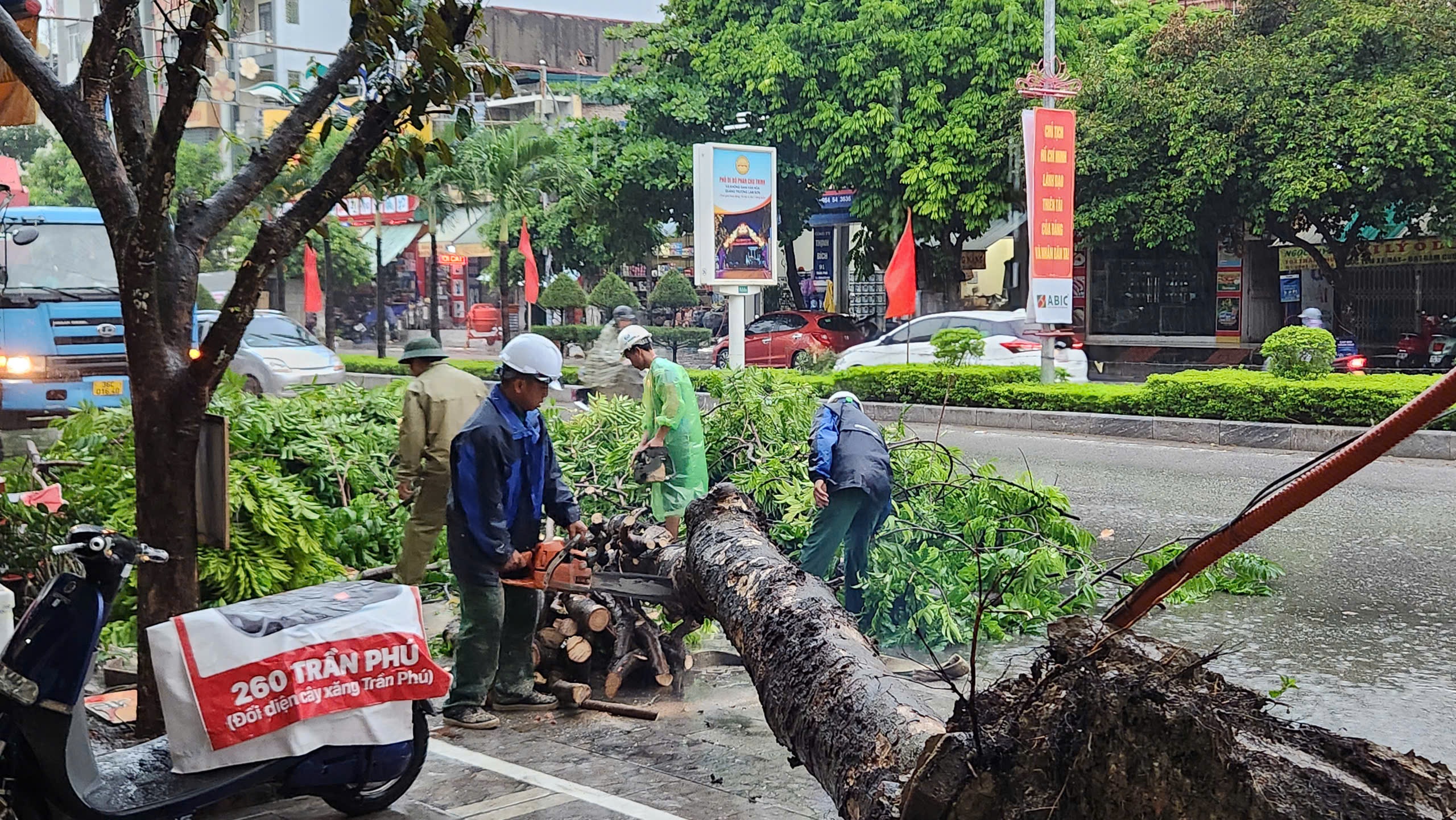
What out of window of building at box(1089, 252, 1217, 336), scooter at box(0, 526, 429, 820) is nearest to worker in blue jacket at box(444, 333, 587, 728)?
scooter at box(0, 526, 429, 820)

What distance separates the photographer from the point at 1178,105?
23.1 meters

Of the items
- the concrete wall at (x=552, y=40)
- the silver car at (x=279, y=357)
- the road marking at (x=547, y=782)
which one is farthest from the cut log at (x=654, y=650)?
the concrete wall at (x=552, y=40)

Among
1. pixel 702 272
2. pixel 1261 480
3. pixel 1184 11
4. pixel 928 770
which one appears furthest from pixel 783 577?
pixel 1184 11

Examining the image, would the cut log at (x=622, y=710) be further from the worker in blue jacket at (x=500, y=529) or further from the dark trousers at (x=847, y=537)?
the dark trousers at (x=847, y=537)

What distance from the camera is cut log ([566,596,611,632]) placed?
6.04 meters

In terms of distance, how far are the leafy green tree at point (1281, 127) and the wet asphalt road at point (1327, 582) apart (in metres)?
9.96

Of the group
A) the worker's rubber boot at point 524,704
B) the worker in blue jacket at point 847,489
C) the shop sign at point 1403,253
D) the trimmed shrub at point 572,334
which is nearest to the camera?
the worker's rubber boot at point 524,704

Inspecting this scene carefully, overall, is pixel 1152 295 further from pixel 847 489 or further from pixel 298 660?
pixel 298 660

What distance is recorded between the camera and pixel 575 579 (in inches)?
221

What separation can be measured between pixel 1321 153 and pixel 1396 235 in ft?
16.3

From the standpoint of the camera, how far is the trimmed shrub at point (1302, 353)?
15188mm

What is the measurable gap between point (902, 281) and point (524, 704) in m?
15.7

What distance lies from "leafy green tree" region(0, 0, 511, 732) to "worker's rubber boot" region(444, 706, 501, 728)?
1176 mm

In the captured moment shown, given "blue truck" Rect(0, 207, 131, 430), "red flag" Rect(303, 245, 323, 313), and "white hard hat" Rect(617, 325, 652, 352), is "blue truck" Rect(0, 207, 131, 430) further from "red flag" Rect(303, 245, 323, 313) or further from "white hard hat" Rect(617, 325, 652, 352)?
"red flag" Rect(303, 245, 323, 313)
